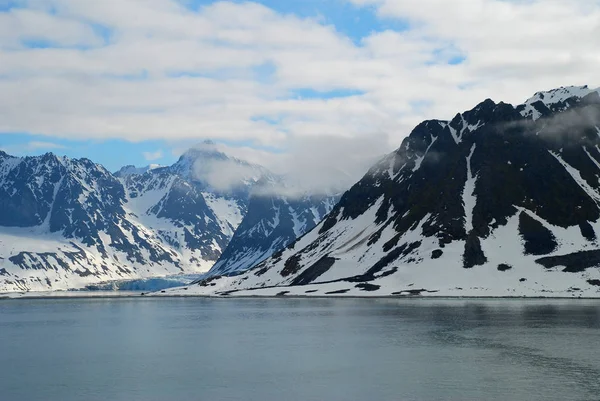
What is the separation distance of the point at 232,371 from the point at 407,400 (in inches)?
1039

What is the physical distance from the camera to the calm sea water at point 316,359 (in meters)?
71.1

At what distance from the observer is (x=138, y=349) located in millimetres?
109625

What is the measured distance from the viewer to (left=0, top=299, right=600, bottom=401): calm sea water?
71.1 m

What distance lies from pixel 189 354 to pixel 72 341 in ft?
107

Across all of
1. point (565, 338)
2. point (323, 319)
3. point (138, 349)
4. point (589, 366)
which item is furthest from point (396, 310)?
point (589, 366)

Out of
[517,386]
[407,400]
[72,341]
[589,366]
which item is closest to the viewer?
[407,400]

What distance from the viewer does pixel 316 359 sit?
93.7m

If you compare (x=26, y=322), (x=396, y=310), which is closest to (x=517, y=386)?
(x=396, y=310)

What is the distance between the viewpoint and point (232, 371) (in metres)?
84.9

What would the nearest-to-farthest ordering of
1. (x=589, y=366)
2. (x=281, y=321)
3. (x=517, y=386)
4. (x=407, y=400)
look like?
(x=407, y=400) → (x=517, y=386) → (x=589, y=366) → (x=281, y=321)

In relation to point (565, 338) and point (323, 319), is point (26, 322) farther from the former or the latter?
point (565, 338)

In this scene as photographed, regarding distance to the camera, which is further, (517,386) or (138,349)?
(138,349)

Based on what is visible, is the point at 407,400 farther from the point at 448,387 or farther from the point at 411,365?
the point at 411,365

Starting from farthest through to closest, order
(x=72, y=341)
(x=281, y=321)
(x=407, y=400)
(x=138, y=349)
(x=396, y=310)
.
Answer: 1. (x=396, y=310)
2. (x=281, y=321)
3. (x=72, y=341)
4. (x=138, y=349)
5. (x=407, y=400)
